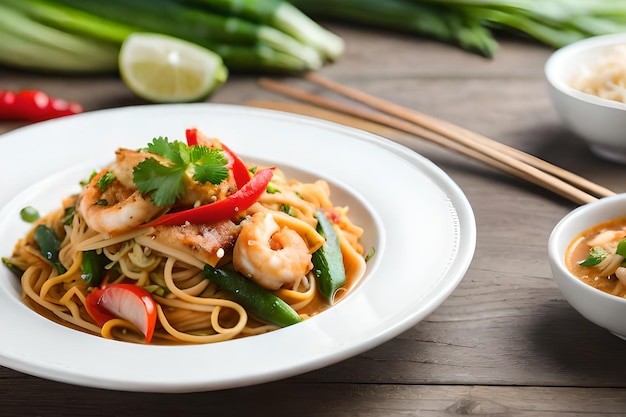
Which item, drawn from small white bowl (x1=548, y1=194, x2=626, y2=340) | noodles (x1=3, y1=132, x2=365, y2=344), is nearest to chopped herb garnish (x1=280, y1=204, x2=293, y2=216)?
noodles (x1=3, y1=132, x2=365, y2=344)

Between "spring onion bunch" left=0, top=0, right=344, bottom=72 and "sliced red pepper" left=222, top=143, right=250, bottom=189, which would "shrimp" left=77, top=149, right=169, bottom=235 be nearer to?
"sliced red pepper" left=222, top=143, right=250, bottom=189

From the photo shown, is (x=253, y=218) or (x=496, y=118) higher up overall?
(x=253, y=218)

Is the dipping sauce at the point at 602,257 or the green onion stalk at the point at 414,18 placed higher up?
the dipping sauce at the point at 602,257

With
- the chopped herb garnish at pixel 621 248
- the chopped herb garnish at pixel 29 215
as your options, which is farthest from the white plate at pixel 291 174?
the chopped herb garnish at pixel 621 248

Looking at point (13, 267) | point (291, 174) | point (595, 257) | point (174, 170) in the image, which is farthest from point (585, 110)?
point (13, 267)

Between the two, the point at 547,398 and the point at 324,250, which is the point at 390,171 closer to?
the point at 324,250

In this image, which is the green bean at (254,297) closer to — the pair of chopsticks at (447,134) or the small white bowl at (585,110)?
the pair of chopsticks at (447,134)

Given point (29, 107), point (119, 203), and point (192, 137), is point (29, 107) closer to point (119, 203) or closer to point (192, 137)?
point (192, 137)

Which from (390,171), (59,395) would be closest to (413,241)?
(390,171)
